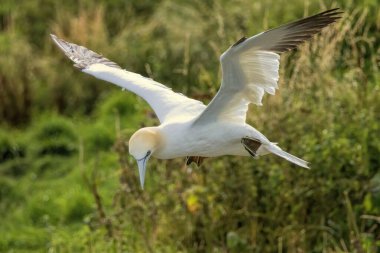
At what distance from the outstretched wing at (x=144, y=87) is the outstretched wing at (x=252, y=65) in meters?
0.27

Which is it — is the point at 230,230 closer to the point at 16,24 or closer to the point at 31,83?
the point at 31,83

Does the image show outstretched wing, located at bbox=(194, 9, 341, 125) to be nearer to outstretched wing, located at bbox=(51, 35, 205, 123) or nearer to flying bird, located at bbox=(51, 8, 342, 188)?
flying bird, located at bbox=(51, 8, 342, 188)

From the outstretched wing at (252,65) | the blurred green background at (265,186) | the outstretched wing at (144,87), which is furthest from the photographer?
the blurred green background at (265,186)

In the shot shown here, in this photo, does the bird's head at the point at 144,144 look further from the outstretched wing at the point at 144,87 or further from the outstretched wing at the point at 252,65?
the outstretched wing at the point at 144,87

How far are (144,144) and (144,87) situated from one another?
1.04m

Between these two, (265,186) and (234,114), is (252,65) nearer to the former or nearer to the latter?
(234,114)

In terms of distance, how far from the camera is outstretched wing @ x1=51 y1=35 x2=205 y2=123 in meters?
6.67

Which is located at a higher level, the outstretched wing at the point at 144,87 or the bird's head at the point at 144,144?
the bird's head at the point at 144,144

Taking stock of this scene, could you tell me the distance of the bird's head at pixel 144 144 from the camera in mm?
6105

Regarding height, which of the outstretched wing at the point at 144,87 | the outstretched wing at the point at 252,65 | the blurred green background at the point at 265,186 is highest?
the outstretched wing at the point at 252,65

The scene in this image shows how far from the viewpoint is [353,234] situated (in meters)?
7.39

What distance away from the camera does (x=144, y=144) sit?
6117 mm

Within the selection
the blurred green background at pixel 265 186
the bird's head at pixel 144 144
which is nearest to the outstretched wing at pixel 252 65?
the bird's head at pixel 144 144

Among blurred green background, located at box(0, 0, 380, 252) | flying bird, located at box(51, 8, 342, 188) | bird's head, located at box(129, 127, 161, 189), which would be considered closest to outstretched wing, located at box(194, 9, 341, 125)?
flying bird, located at box(51, 8, 342, 188)
